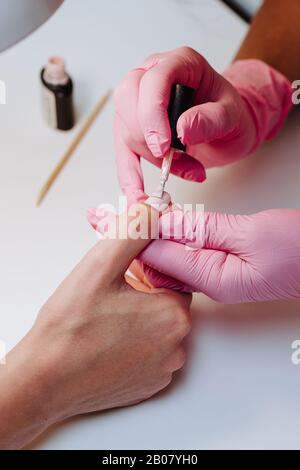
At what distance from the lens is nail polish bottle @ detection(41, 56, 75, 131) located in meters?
0.98

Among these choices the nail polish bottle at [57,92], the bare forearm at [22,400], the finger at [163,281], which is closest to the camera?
the bare forearm at [22,400]

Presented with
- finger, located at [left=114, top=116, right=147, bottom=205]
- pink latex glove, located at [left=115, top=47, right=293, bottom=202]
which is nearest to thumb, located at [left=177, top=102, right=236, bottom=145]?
pink latex glove, located at [left=115, top=47, right=293, bottom=202]

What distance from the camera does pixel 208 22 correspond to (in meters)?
1.18

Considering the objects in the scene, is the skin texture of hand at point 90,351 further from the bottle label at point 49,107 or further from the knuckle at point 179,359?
the bottle label at point 49,107

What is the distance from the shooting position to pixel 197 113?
793mm

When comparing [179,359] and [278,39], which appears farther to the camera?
[278,39]

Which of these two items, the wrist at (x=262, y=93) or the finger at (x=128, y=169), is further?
the wrist at (x=262, y=93)

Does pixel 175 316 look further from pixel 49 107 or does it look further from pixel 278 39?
pixel 278 39

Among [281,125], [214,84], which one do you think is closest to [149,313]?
[214,84]

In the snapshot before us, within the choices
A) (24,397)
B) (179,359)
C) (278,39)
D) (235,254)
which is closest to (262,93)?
(278,39)

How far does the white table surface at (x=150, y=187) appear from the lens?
80 centimetres

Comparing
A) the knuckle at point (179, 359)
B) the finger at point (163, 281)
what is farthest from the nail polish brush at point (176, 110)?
the knuckle at point (179, 359)

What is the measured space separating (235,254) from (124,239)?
0.17m
